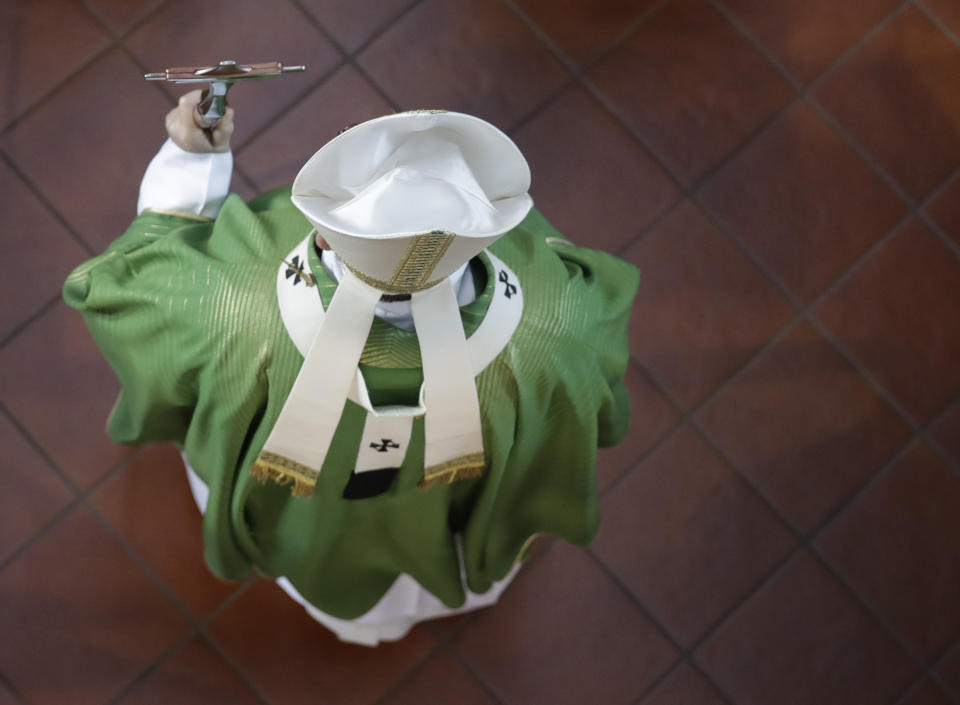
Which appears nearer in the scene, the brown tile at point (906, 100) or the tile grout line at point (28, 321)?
the tile grout line at point (28, 321)

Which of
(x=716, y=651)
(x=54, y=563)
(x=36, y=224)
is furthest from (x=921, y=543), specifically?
(x=36, y=224)

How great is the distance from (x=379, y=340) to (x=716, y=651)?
1.56 meters

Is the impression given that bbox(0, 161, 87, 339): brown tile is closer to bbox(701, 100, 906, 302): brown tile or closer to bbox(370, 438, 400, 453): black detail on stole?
bbox(370, 438, 400, 453): black detail on stole

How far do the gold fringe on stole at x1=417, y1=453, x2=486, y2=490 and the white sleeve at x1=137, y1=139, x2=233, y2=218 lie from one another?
0.63 metres

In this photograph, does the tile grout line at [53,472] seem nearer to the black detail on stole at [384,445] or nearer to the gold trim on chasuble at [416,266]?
the black detail on stole at [384,445]

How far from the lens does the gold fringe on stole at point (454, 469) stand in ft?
4.88

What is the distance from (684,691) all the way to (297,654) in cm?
94

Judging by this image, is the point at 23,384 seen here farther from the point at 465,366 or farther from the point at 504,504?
the point at 465,366

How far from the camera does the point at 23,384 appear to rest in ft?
7.88

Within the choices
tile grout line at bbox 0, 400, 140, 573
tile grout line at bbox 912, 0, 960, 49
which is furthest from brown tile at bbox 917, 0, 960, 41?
tile grout line at bbox 0, 400, 140, 573

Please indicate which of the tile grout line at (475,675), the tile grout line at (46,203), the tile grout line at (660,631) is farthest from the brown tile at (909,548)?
the tile grout line at (46,203)

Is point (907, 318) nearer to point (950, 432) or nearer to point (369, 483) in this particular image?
point (950, 432)

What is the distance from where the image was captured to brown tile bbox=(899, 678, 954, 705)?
2527mm

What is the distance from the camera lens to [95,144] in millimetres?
2516
